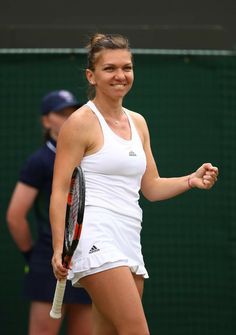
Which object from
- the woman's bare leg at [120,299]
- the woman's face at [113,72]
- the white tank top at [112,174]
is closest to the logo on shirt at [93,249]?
the woman's bare leg at [120,299]

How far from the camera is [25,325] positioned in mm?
6906

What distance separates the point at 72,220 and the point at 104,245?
0.61 feet

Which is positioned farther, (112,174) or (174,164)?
(174,164)

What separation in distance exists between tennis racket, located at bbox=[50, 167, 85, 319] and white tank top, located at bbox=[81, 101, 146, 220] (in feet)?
0.33

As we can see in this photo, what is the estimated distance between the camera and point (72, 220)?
13.5ft

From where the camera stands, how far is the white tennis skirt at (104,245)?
4.11m

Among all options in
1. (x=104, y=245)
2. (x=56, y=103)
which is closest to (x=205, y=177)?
(x=104, y=245)

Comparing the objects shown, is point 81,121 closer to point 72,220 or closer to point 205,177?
point 72,220

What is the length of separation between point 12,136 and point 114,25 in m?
1.18

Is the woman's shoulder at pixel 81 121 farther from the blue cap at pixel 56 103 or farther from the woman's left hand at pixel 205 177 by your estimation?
the blue cap at pixel 56 103

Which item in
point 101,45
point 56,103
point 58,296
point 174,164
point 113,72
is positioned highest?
point 101,45

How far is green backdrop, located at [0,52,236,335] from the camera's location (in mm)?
6852

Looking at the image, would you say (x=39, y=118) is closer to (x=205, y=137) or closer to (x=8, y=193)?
(x=8, y=193)

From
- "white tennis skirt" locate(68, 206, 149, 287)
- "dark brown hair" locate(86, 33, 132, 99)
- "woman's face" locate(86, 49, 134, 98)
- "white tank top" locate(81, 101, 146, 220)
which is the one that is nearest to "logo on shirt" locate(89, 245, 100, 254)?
"white tennis skirt" locate(68, 206, 149, 287)
